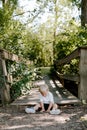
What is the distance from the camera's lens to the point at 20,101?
276 inches

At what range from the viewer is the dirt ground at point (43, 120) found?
16.5 feet

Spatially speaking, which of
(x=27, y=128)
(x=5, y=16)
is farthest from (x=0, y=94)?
(x=5, y=16)

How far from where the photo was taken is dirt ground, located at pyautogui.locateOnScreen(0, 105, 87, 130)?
5.03m

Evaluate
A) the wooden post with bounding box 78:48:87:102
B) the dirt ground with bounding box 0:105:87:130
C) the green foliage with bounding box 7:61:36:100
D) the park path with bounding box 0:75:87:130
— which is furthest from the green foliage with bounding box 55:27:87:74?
the dirt ground with bounding box 0:105:87:130

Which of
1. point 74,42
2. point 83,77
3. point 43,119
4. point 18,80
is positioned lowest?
point 43,119

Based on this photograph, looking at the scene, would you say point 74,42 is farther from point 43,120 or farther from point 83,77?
point 43,120

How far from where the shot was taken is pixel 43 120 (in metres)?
5.51

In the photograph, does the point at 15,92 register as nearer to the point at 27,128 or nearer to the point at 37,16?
the point at 27,128

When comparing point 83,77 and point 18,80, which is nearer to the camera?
point 83,77

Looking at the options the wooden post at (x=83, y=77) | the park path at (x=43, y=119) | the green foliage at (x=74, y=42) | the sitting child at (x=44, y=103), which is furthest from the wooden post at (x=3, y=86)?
the green foliage at (x=74, y=42)

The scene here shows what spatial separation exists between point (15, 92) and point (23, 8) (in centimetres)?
1831

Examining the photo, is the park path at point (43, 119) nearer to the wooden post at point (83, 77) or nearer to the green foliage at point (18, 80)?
the wooden post at point (83, 77)

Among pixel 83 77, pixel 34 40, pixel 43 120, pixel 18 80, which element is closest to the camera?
Result: pixel 43 120

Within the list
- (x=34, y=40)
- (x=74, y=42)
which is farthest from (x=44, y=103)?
(x=34, y=40)
